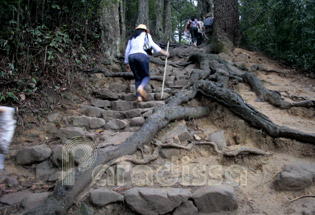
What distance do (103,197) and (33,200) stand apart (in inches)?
35.3

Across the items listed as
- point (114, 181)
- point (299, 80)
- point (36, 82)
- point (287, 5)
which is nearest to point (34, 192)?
point (114, 181)

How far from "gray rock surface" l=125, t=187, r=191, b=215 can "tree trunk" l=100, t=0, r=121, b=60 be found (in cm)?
529

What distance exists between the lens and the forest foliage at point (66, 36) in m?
4.86

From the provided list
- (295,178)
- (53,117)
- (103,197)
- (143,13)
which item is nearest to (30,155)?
(53,117)

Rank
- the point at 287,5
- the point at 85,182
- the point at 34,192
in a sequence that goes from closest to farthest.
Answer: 1. the point at 85,182
2. the point at 34,192
3. the point at 287,5

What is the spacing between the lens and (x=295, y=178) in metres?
3.24

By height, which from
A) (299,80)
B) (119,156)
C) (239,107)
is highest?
(299,80)

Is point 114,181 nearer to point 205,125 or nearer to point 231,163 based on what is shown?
point 231,163

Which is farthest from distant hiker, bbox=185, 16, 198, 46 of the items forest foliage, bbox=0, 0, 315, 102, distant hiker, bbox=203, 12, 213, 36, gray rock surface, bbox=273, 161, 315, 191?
gray rock surface, bbox=273, 161, 315, 191

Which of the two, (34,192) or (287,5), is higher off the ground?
(287,5)

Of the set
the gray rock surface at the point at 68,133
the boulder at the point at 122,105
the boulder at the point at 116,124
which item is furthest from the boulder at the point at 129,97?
the gray rock surface at the point at 68,133

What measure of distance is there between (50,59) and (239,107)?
4.15 meters

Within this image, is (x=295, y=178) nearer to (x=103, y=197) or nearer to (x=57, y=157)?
(x=103, y=197)

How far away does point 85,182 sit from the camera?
125 inches
